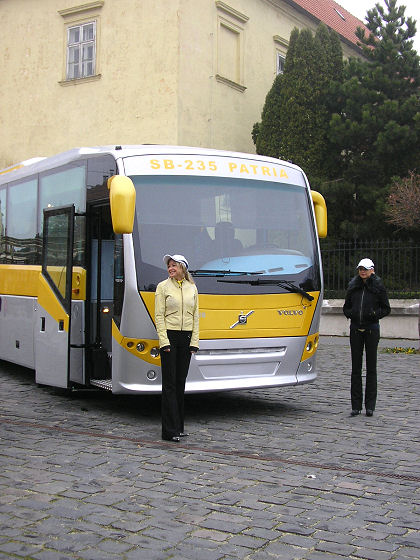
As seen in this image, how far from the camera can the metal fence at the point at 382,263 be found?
19891 mm

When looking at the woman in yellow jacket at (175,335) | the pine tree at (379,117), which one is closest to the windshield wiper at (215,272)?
the woman in yellow jacket at (175,335)

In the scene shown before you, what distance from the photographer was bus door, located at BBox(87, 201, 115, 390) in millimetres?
9484

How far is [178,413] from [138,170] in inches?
108

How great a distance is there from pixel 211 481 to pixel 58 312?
433 cm

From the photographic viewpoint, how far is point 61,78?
25.0 meters

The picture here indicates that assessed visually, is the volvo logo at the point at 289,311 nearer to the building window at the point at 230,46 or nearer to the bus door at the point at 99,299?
the bus door at the point at 99,299

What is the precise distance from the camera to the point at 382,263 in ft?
66.4

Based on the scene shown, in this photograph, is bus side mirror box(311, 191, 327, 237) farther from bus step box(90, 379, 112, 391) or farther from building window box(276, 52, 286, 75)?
building window box(276, 52, 286, 75)

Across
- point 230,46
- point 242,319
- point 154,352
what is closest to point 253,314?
point 242,319

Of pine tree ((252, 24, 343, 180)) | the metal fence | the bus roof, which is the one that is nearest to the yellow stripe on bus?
the bus roof

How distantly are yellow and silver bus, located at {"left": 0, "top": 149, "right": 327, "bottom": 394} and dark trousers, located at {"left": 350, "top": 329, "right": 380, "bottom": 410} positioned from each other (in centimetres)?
54

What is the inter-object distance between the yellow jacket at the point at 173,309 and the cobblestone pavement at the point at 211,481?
105 centimetres

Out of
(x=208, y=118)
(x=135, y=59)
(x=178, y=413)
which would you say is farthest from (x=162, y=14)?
(x=178, y=413)

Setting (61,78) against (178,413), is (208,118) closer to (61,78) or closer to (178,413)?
(61,78)
